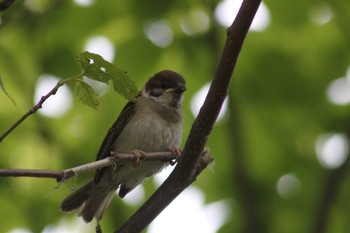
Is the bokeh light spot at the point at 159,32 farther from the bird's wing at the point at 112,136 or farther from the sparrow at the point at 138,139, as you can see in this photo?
the bird's wing at the point at 112,136

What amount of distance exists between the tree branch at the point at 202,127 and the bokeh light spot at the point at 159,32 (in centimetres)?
284

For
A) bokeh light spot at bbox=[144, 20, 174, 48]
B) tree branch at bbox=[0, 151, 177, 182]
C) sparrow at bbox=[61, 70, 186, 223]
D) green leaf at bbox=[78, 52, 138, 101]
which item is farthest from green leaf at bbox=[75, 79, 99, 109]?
bokeh light spot at bbox=[144, 20, 174, 48]

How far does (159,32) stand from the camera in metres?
5.82

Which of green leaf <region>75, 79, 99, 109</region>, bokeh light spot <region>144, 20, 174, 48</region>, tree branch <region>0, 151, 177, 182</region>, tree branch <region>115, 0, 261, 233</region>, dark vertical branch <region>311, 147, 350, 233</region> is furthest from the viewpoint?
dark vertical branch <region>311, 147, 350, 233</region>

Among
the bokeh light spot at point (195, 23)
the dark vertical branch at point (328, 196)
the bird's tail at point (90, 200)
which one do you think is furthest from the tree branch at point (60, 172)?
the dark vertical branch at point (328, 196)

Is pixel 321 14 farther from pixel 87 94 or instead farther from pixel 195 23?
pixel 87 94

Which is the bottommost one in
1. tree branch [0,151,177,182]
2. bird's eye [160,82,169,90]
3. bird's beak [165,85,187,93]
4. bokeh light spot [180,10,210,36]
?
tree branch [0,151,177,182]

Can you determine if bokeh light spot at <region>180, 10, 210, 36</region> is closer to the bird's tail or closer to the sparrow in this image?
the sparrow

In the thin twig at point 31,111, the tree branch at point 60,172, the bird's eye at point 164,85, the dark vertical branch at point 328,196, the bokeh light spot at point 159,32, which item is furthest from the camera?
the dark vertical branch at point 328,196

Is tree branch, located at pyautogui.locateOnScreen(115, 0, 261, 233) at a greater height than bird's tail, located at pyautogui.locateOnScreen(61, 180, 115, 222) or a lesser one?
lesser

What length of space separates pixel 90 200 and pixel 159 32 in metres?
1.46

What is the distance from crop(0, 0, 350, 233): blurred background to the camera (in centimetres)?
585

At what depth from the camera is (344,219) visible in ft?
21.4

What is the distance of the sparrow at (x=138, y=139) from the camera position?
16.7 ft
